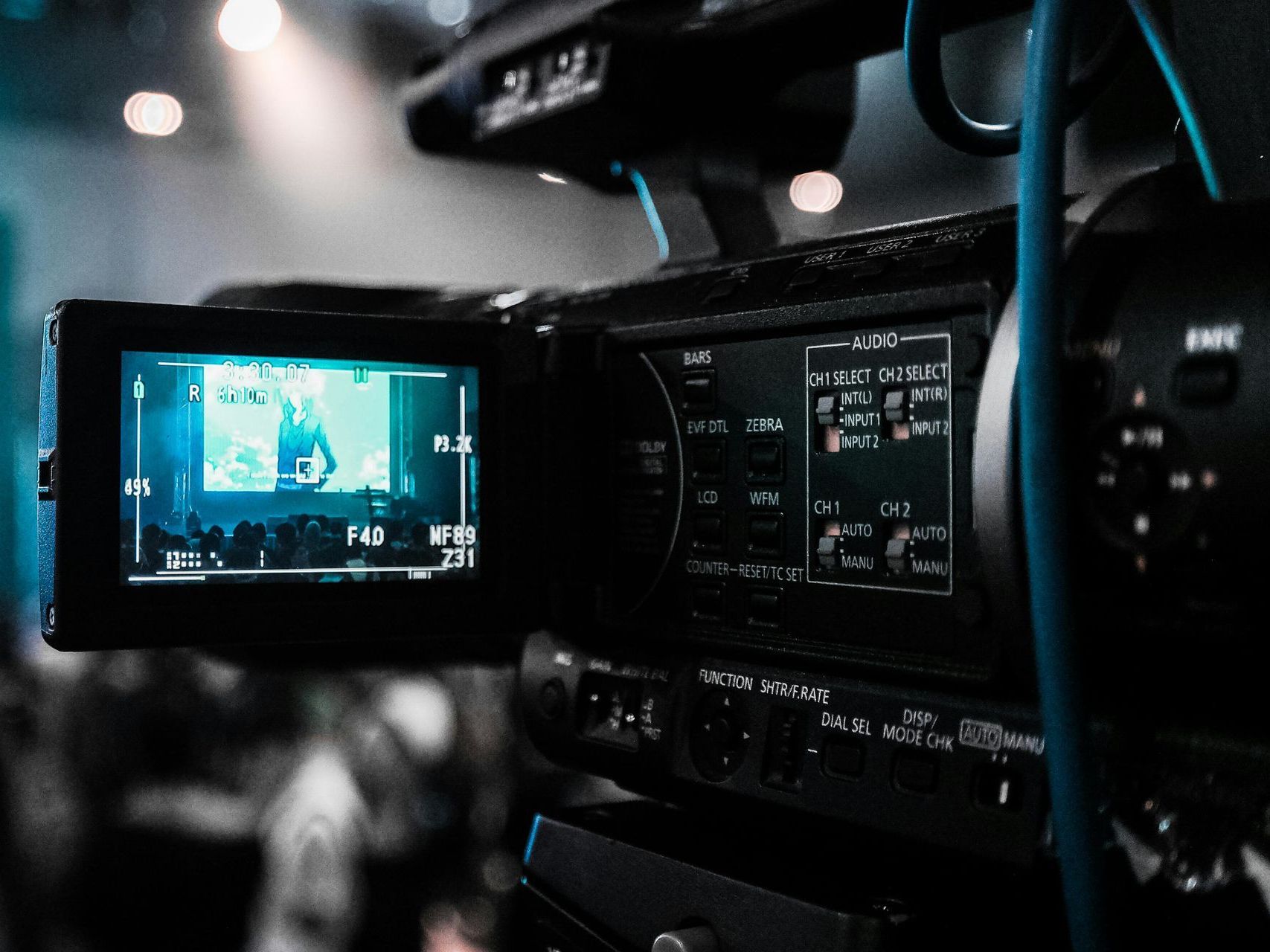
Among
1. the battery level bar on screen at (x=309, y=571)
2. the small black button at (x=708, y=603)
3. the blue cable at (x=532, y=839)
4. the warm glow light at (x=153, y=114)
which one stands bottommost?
the blue cable at (x=532, y=839)

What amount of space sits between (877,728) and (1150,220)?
213mm

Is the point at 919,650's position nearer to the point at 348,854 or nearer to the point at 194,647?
the point at 194,647

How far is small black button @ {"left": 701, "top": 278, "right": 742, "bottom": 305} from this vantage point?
0.58m

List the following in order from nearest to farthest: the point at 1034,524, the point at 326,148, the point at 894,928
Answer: the point at 1034,524
the point at 894,928
the point at 326,148

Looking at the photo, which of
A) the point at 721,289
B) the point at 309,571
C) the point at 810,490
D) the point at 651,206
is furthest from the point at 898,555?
the point at 651,206

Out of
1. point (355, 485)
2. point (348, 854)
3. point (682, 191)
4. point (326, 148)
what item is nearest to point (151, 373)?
point (355, 485)

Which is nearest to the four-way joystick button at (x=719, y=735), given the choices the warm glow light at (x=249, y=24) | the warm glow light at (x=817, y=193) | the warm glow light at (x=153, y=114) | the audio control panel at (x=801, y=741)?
the audio control panel at (x=801, y=741)

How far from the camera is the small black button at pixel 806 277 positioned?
54 centimetres

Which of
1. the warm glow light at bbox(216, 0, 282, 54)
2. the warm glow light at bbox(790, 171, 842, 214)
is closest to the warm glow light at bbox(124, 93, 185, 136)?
the warm glow light at bbox(216, 0, 282, 54)

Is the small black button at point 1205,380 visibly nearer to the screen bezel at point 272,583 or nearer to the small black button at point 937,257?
the small black button at point 937,257

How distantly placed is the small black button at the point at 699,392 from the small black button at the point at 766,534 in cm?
6

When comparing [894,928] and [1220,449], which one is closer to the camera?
[1220,449]

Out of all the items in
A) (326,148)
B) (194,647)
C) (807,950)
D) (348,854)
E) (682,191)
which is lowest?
(348,854)

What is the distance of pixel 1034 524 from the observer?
1.16 ft
